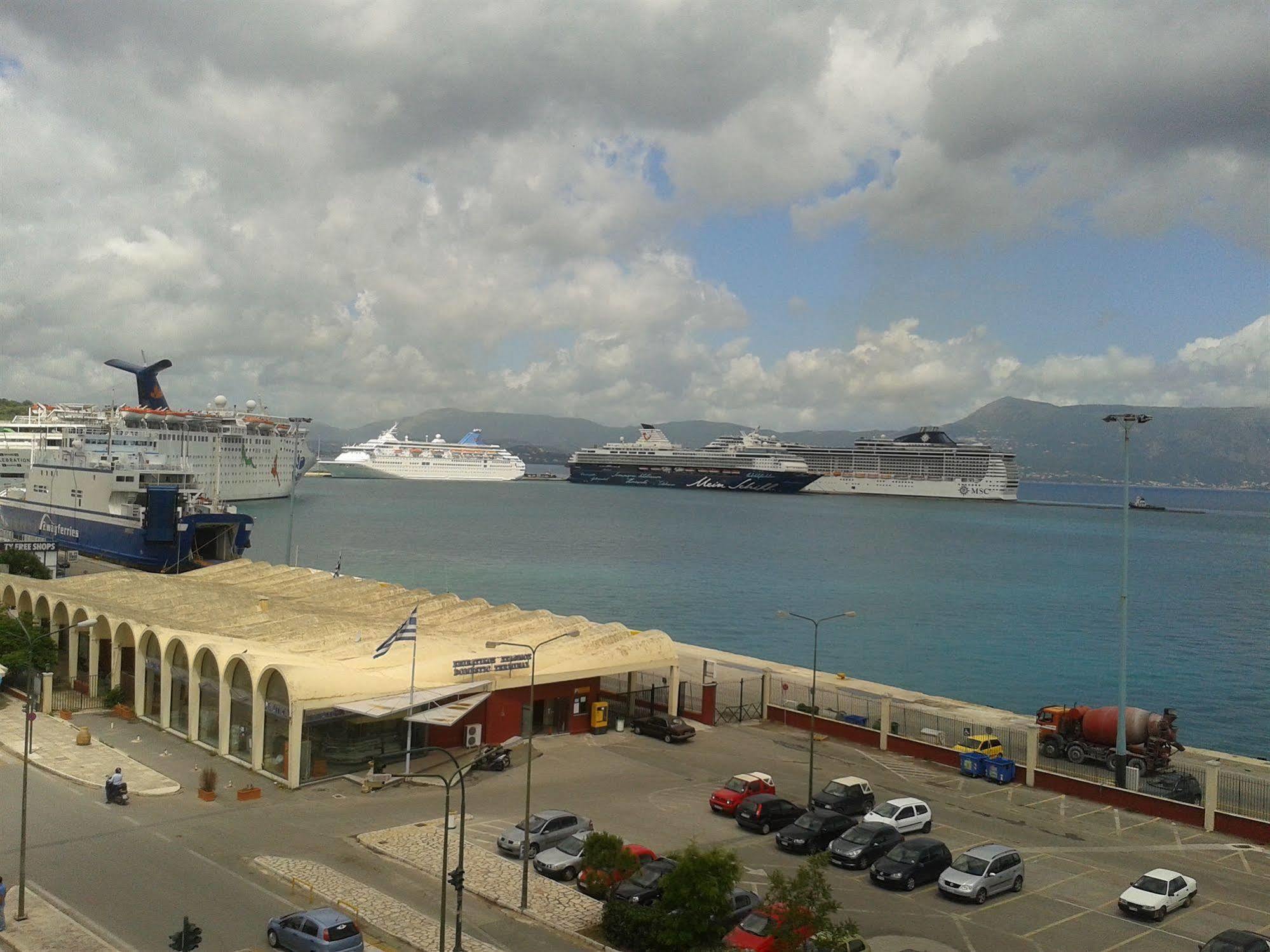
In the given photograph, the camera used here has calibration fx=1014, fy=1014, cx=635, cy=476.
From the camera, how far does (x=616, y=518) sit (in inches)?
4801

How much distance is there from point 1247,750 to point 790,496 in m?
148

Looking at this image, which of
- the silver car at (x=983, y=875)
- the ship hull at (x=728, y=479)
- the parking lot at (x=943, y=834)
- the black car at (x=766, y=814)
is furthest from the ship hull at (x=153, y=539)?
the ship hull at (x=728, y=479)

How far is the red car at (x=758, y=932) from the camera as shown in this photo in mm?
12148

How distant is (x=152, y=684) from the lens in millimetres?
24828

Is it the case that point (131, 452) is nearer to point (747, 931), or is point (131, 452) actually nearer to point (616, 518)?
point (616, 518)

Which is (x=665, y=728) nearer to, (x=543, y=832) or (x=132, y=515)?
(x=543, y=832)

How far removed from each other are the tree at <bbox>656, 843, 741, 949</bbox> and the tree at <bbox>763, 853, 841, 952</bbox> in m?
0.80

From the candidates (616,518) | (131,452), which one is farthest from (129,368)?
(616,518)

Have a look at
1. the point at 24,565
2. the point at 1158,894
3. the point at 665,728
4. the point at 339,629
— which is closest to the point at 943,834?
the point at 1158,894

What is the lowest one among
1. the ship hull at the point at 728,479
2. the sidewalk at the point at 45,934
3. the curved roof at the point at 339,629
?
the sidewalk at the point at 45,934

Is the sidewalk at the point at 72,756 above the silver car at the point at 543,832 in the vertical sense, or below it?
below

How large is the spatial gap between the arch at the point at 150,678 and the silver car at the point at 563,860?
42.0 feet

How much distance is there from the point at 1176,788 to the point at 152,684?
23.2 meters

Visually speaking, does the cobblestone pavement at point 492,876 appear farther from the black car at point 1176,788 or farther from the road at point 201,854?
the black car at point 1176,788
